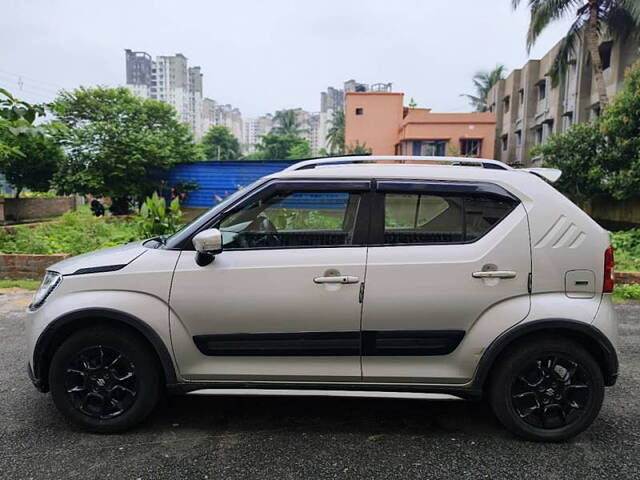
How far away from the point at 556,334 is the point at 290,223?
189 cm

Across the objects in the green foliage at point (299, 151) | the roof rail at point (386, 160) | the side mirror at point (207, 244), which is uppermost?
the green foliage at point (299, 151)

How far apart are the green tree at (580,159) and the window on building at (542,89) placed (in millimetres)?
17954

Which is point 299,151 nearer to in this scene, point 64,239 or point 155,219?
point 64,239

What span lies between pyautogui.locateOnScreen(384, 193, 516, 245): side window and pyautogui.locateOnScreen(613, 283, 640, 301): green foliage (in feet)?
16.3

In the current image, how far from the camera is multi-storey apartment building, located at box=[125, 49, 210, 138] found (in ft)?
304

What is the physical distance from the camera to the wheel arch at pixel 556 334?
9.27 ft

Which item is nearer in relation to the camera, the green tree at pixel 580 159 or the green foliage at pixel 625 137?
the green foliage at pixel 625 137

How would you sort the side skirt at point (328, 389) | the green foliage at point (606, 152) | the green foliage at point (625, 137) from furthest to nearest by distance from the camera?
the green foliage at point (606, 152) → the green foliage at point (625, 137) → the side skirt at point (328, 389)

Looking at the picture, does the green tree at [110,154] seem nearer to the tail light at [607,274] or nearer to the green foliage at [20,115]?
the green foliage at [20,115]

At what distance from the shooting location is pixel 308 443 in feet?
→ 9.51

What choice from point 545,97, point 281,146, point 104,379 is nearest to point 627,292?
point 104,379

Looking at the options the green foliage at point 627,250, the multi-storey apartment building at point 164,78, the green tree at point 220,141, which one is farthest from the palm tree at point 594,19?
the multi-storey apartment building at point 164,78

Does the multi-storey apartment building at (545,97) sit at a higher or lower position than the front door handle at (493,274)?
higher

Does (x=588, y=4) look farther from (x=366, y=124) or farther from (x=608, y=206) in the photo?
(x=366, y=124)
